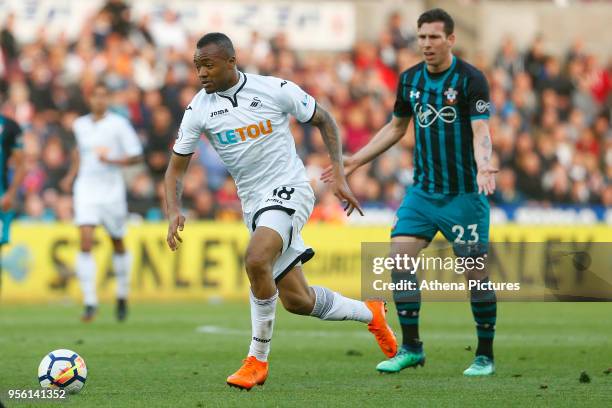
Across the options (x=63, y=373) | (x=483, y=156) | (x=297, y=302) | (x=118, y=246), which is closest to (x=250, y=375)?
(x=297, y=302)

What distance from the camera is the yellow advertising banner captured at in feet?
57.1

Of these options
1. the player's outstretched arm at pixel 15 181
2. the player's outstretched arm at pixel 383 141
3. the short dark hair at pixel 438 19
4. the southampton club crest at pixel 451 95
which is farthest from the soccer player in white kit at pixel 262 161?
the player's outstretched arm at pixel 15 181

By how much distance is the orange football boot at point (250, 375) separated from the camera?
7.27m

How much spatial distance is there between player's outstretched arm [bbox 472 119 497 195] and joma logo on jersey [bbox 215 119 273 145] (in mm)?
1445

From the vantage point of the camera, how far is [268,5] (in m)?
22.9

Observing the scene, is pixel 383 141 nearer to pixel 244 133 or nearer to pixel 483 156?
pixel 483 156

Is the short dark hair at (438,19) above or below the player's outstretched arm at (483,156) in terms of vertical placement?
above

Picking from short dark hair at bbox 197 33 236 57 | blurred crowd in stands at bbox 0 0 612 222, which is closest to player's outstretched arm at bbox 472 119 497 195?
short dark hair at bbox 197 33 236 57

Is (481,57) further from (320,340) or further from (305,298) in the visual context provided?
(305,298)

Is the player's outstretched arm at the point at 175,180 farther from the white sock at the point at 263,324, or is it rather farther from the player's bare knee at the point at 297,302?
the player's bare knee at the point at 297,302

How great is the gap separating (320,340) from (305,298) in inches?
134

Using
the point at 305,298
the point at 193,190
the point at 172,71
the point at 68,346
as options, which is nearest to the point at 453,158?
the point at 305,298

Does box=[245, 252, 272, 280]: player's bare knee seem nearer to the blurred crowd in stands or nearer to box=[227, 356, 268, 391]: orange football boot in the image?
box=[227, 356, 268, 391]: orange football boot

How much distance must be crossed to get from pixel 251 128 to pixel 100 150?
6.55m
